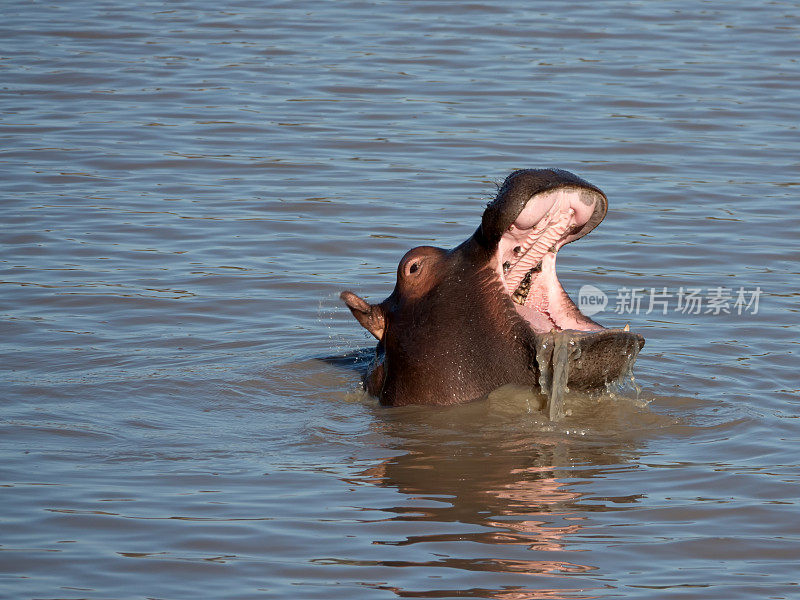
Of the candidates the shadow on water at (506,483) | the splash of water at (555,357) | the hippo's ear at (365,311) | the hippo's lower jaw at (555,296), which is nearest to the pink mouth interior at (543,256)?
the hippo's lower jaw at (555,296)

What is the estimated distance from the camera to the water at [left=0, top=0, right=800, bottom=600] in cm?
564

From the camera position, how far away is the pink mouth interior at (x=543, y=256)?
6.61 meters

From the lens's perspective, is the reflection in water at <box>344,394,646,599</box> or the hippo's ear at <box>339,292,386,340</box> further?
the hippo's ear at <box>339,292,386,340</box>

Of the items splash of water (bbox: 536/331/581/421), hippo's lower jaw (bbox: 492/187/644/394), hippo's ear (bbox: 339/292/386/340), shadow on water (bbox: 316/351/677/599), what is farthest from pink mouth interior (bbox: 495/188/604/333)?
hippo's ear (bbox: 339/292/386/340)

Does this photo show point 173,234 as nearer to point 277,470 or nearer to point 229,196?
point 229,196

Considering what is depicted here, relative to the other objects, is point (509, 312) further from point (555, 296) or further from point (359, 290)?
point (359, 290)

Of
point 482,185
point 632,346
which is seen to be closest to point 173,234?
point 482,185

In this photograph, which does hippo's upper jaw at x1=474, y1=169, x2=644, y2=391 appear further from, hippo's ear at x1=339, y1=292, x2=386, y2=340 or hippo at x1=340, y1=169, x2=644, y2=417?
hippo's ear at x1=339, y1=292, x2=386, y2=340

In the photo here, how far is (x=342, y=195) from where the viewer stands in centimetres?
1252

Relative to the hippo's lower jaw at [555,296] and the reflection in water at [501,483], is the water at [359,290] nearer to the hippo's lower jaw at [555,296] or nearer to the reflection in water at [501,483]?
the reflection in water at [501,483]

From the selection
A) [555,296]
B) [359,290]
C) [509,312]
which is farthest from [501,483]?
[359,290]

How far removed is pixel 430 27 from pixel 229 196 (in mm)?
7739

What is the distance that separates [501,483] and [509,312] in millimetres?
889

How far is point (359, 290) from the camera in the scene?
10078 mm
